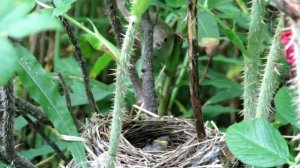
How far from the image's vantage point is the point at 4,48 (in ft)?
1.65

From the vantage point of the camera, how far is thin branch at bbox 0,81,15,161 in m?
0.98

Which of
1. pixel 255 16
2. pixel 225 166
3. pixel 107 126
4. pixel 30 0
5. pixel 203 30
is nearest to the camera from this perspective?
pixel 30 0

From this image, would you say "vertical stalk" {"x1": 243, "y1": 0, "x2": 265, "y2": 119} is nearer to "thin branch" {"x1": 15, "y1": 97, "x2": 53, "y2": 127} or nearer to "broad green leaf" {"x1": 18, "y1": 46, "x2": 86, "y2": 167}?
"broad green leaf" {"x1": 18, "y1": 46, "x2": 86, "y2": 167}

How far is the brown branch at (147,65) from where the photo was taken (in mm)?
1315

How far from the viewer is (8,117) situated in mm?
1041

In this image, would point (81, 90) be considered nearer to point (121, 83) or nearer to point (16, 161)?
point (16, 161)

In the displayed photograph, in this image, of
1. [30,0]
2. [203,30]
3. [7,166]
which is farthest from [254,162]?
[203,30]

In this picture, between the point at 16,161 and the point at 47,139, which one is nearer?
the point at 16,161

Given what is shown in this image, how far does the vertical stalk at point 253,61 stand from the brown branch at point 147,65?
34 cm

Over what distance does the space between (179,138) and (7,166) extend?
432 mm

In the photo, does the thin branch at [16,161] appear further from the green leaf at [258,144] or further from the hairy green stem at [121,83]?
the green leaf at [258,144]

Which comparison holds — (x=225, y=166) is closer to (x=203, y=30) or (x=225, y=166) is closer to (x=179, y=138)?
(x=179, y=138)

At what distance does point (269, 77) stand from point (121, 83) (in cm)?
25

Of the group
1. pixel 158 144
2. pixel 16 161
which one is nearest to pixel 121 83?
pixel 16 161
